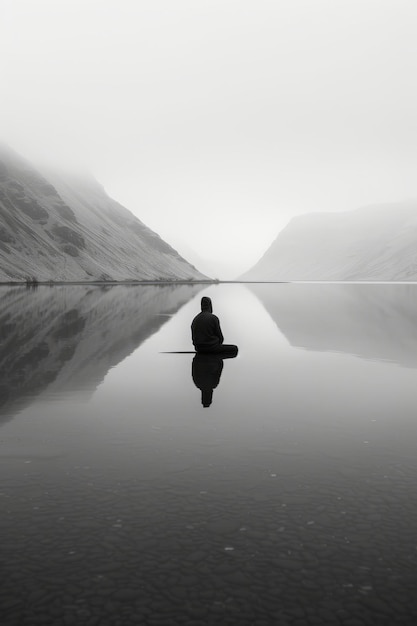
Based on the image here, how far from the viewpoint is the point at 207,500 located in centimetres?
812

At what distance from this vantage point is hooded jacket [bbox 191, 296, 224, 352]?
21.0 m

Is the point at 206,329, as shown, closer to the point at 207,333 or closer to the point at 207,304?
the point at 207,333

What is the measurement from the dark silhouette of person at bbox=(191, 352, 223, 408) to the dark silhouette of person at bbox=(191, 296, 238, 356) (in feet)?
1.29

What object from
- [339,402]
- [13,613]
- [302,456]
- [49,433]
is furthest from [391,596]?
[339,402]

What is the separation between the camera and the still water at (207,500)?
573 cm

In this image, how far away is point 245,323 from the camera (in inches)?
1634

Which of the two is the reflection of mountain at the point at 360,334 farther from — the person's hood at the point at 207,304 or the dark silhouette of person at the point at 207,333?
the person's hood at the point at 207,304

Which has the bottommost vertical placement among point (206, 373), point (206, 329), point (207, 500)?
point (207, 500)

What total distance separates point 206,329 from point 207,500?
1441 centimetres

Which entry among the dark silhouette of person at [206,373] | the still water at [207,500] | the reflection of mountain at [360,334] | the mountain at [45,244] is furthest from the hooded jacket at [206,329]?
the mountain at [45,244]

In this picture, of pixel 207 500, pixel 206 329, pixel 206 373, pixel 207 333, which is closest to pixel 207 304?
pixel 206 329

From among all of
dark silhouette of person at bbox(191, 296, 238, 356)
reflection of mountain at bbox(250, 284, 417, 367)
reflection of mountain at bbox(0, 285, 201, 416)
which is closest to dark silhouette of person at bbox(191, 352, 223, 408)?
dark silhouette of person at bbox(191, 296, 238, 356)

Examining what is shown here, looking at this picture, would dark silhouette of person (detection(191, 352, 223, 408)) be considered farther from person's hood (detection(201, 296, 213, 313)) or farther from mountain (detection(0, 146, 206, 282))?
mountain (detection(0, 146, 206, 282))

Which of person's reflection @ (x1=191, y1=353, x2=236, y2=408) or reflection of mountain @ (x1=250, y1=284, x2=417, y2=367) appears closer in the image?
person's reflection @ (x1=191, y1=353, x2=236, y2=408)
